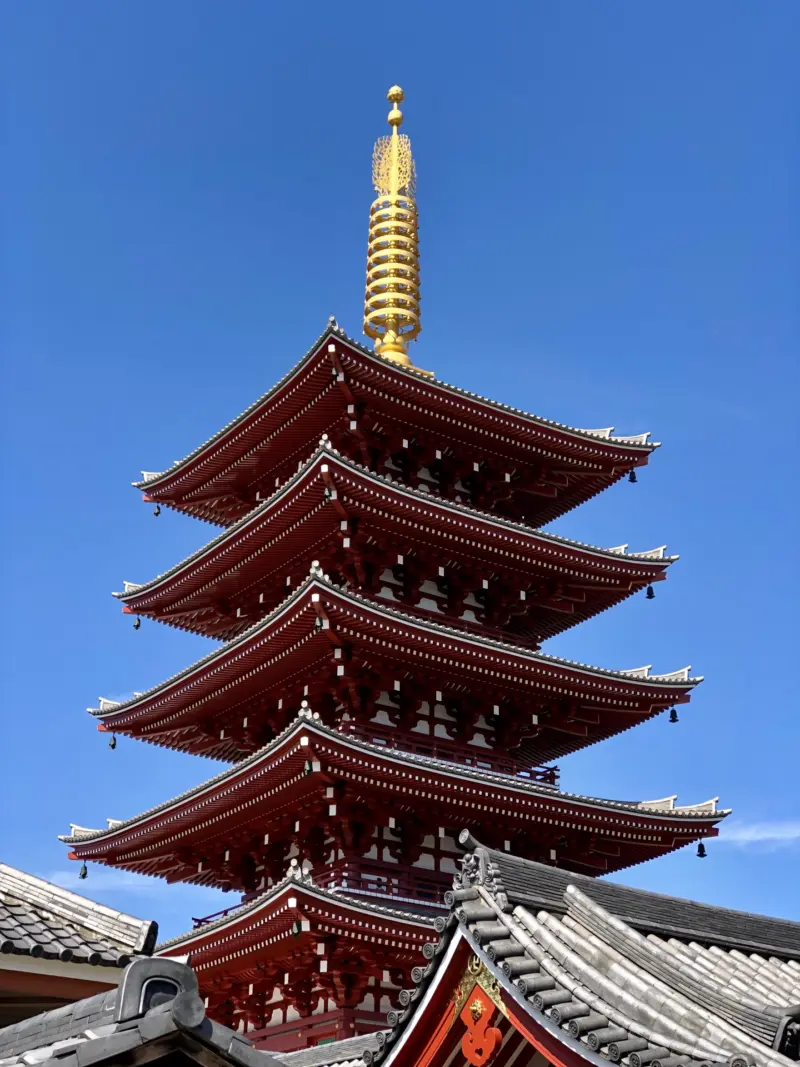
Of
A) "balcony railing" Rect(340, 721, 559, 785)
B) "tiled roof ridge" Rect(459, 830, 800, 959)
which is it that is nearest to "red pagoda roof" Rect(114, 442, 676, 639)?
"balcony railing" Rect(340, 721, 559, 785)

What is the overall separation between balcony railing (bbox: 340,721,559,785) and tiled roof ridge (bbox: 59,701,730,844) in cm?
29

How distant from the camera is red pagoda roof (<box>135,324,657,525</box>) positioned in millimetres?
27008

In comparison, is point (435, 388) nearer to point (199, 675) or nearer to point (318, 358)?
point (318, 358)

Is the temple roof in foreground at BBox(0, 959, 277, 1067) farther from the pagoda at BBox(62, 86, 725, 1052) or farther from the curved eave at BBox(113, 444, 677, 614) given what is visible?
the curved eave at BBox(113, 444, 677, 614)

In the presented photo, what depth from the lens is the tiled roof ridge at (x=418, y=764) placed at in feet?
73.6

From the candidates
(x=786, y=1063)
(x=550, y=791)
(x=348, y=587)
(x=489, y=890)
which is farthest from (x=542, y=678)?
(x=786, y=1063)

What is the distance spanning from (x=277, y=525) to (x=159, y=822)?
21.6ft

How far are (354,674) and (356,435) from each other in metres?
5.53

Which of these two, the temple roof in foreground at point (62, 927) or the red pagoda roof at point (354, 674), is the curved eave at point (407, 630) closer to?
the red pagoda roof at point (354, 674)

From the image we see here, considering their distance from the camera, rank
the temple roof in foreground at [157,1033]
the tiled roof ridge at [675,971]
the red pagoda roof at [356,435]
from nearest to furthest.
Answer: the temple roof in foreground at [157,1033] → the tiled roof ridge at [675,971] → the red pagoda roof at [356,435]

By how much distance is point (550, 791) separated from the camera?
24766mm

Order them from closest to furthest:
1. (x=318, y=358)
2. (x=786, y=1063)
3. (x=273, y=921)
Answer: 1. (x=786, y=1063)
2. (x=273, y=921)
3. (x=318, y=358)

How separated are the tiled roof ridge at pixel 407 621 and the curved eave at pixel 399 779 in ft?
7.98

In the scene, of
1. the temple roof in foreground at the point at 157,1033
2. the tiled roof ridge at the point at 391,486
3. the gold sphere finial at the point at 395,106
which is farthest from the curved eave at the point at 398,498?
the temple roof in foreground at the point at 157,1033
